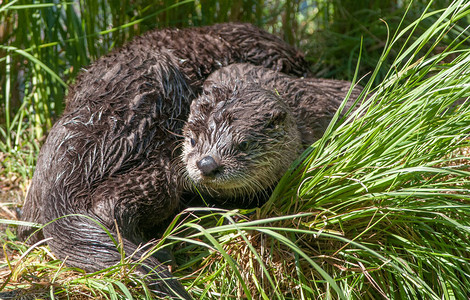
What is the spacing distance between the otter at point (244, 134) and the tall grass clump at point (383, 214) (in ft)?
0.70

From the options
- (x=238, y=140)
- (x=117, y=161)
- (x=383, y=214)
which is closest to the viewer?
(x=383, y=214)

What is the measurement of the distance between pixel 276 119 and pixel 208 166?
42 centimetres

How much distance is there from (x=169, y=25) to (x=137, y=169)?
1.59 meters

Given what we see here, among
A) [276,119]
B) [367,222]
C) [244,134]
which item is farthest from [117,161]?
[367,222]

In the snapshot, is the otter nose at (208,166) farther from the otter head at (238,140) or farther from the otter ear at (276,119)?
the otter ear at (276,119)

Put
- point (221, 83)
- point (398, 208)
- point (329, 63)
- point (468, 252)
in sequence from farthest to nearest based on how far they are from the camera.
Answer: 1. point (329, 63)
2. point (221, 83)
3. point (468, 252)
4. point (398, 208)

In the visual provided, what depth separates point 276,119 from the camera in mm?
2465

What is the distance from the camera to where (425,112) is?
7.06 ft

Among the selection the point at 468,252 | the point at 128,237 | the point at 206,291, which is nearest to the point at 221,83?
the point at 128,237

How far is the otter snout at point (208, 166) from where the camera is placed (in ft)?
7.32

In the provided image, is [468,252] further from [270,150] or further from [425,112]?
[270,150]

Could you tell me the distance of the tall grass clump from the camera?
211 centimetres

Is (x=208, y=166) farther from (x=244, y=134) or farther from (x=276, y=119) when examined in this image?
(x=276, y=119)

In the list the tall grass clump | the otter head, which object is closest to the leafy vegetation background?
the tall grass clump
